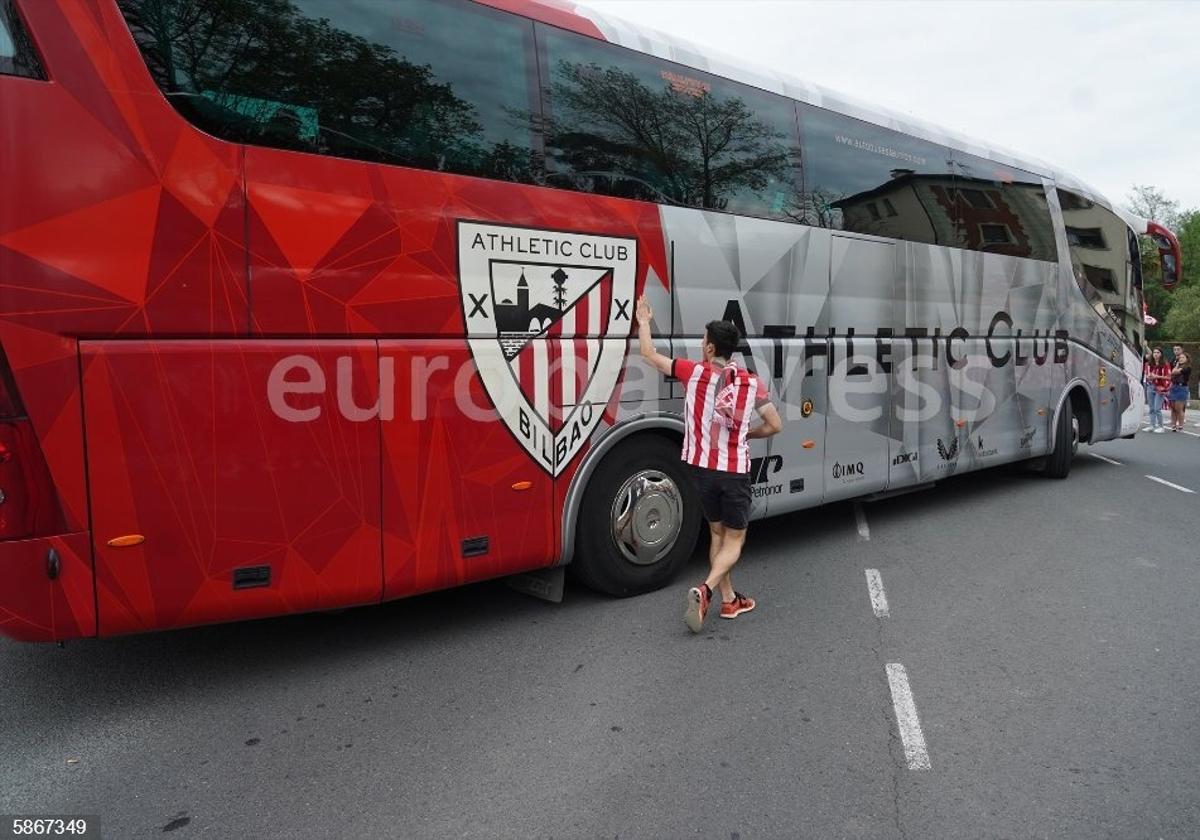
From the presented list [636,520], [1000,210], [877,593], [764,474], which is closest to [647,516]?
[636,520]

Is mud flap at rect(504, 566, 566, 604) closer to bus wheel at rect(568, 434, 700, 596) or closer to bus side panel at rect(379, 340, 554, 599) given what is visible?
bus wheel at rect(568, 434, 700, 596)

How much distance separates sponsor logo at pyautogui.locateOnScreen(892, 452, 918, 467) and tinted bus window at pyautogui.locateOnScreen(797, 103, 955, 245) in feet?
6.49

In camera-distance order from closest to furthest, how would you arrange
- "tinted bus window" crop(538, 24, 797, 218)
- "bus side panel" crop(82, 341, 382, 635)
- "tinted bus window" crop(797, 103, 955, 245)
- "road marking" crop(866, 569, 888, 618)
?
"bus side panel" crop(82, 341, 382, 635), "tinted bus window" crop(538, 24, 797, 218), "road marking" crop(866, 569, 888, 618), "tinted bus window" crop(797, 103, 955, 245)

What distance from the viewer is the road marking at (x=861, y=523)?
7176 mm


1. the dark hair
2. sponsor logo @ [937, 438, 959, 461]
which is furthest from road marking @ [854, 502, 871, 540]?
the dark hair

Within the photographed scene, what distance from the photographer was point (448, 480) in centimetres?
427

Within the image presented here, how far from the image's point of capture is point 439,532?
4246mm

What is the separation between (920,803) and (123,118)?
4.15 metres

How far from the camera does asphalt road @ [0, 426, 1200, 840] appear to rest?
2936 mm

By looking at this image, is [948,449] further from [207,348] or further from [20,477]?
[20,477]

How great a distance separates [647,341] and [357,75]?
2151 millimetres

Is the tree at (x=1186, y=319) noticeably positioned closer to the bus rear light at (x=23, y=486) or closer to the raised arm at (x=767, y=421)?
the raised arm at (x=767, y=421)

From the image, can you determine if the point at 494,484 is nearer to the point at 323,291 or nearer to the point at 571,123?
the point at 323,291

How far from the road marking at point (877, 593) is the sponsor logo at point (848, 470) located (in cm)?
95
